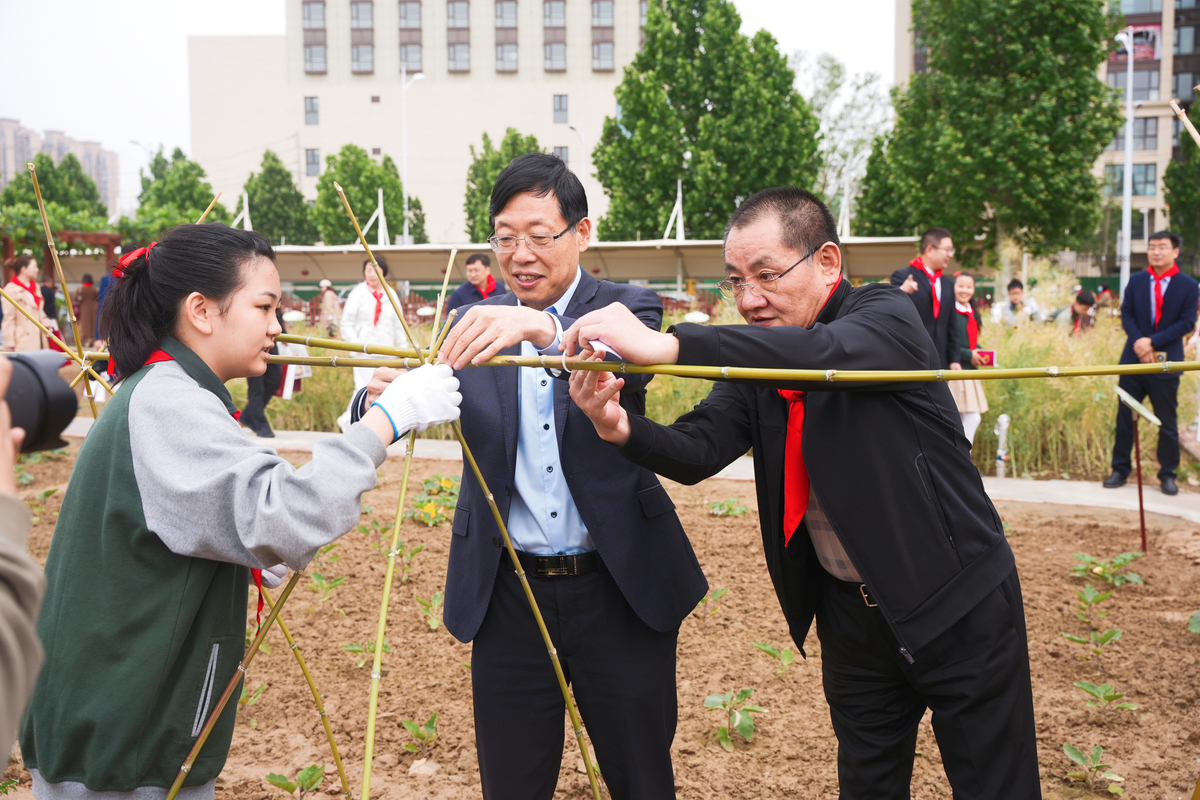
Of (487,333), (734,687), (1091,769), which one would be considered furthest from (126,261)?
(1091,769)

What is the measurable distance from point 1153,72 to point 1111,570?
60111 millimetres

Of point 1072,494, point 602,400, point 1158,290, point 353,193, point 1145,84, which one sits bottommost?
point 1072,494

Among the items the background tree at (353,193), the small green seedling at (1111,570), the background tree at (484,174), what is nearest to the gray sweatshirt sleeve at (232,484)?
the small green seedling at (1111,570)

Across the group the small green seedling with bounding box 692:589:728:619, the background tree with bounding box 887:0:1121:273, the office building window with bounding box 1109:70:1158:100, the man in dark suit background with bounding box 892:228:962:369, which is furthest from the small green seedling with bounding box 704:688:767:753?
the office building window with bounding box 1109:70:1158:100

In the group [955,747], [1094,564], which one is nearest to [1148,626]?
[1094,564]

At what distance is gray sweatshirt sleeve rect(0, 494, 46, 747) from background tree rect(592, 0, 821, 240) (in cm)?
2328

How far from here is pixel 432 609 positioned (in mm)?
4207

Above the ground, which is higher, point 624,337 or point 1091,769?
point 624,337

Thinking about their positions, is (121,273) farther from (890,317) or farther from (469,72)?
(469,72)

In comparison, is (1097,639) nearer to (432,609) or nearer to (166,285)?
(432,609)

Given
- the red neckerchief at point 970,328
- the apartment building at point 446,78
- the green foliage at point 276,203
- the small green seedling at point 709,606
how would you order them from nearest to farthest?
the small green seedling at point 709,606, the red neckerchief at point 970,328, the green foliage at point 276,203, the apartment building at point 446,78

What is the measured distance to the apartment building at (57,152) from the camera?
106375 millimetres

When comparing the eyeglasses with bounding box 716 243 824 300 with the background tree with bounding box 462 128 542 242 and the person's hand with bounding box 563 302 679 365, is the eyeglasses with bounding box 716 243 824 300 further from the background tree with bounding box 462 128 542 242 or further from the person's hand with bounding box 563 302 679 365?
the background tree with bounding box 462 128 542 242

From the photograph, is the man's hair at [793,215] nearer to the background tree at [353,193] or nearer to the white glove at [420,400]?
the white glove at [420,400]
